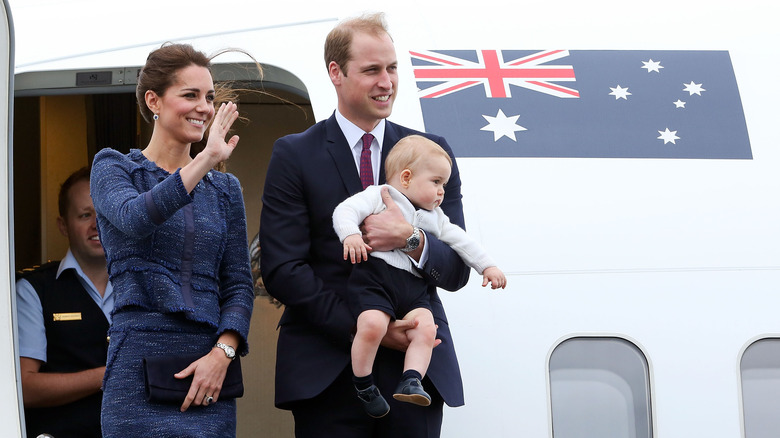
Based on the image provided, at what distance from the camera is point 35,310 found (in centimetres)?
399

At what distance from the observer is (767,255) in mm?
3916

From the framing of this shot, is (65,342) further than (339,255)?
Yes

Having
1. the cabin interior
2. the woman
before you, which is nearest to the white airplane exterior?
the woman

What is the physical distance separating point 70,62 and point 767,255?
306cm

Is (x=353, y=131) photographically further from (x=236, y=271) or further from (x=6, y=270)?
(x=6, y=270)

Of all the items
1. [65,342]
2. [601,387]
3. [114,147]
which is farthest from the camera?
[114,147]

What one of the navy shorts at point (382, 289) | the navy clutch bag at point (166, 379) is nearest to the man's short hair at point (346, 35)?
the navy shorts at point (382, 289)

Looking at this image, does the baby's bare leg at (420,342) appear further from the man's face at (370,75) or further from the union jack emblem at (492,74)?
the union jack emblem at (492,74)

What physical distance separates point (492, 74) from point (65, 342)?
2.16 metres

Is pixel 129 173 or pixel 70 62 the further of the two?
pixel 70 62

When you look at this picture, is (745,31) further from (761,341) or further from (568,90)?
(761,341)

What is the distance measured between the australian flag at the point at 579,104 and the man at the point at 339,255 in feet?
2.46

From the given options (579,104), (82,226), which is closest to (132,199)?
(82,226)

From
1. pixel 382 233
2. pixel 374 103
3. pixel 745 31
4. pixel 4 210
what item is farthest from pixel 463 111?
pixel 4 210
